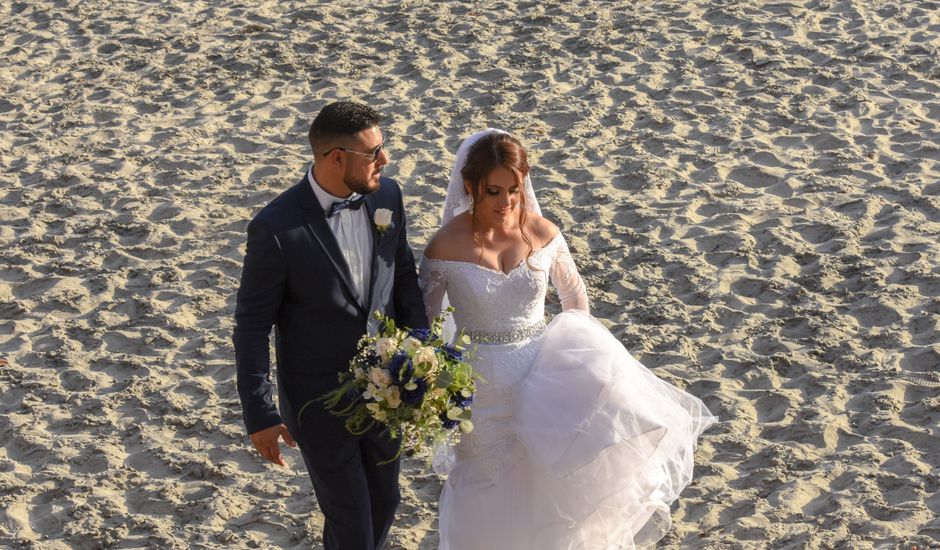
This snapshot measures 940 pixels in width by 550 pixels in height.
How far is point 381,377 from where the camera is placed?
4332mm

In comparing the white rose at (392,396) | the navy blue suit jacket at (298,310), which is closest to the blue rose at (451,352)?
the white rose at (392,396)

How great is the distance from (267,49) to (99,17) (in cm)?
192

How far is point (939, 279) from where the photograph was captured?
7.68 metres

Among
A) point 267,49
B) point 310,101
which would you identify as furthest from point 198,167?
point 267,49

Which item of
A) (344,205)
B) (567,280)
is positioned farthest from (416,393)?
(567,280)

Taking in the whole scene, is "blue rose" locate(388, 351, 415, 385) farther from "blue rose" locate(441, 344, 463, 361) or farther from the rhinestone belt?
the rhinestone belt

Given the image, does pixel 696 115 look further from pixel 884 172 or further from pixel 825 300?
pixel 825 300

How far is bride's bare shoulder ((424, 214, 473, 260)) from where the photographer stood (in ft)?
16.3

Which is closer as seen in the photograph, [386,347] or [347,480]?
[386,347]

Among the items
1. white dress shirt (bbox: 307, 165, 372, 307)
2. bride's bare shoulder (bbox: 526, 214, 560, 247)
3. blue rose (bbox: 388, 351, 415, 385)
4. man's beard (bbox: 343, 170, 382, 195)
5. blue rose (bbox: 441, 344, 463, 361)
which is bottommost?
blue rose (bbox: 441, 344, 463, 361)

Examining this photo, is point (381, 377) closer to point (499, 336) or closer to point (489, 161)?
point (499, 336)

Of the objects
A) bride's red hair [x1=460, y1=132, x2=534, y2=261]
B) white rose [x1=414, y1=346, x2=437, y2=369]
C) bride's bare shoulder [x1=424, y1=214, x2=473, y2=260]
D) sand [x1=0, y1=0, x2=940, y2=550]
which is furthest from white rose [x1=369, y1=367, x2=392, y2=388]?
sand [x1=0, y1=0, x2=940, y2=550]

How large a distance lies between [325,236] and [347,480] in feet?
2.89

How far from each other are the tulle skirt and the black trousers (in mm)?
326
